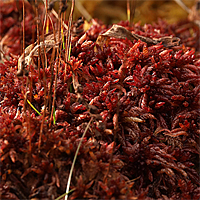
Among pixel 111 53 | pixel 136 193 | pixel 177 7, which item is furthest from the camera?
pixel 177 7

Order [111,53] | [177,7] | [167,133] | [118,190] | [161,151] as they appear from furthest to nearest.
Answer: [177,7] → [111,53] → [167,133] → [161,151] → [118,190]

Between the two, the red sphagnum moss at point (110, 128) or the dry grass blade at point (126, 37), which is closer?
the red sphagnum moss at point (110, 128)

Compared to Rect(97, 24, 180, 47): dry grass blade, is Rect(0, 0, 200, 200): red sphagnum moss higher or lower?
lower

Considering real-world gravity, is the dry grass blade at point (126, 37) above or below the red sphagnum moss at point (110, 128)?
above

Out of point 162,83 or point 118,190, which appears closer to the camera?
point 118,190

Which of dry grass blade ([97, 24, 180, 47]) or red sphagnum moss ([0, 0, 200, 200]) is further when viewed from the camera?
dry grass blade ([97, 24, 180, 47])

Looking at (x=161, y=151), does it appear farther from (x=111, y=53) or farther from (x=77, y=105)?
(x=111, y=53)

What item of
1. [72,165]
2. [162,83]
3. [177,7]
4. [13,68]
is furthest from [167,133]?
[177,7]

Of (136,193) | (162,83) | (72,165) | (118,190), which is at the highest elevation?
(162,83)

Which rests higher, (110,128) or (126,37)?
(126,37)

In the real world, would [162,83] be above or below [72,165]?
above

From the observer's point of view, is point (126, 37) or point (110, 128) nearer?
point (110, 128)
